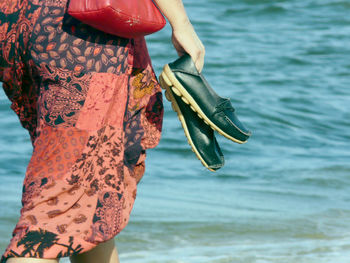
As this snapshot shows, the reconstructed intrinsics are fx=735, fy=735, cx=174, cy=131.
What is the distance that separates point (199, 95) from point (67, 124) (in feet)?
1.12

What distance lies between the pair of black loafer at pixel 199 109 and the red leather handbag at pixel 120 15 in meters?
0.15

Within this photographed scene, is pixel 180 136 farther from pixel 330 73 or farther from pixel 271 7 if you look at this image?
pixel 271 7

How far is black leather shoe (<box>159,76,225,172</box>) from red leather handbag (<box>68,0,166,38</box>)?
8.5 inches

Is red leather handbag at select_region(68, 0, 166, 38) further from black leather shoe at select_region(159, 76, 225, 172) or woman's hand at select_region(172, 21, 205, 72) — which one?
black leather shoe at select_region(159, 76, 225, 172)

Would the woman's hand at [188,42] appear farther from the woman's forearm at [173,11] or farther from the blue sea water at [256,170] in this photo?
the blue sea water at [256,170]

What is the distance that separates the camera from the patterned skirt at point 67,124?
1614 millimetres

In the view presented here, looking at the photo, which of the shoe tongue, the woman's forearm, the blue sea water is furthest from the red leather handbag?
the blue sea water

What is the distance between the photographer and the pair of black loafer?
1.77 m

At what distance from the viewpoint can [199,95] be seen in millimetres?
1794

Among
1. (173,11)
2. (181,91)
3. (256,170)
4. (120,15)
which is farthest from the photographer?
(256,170)

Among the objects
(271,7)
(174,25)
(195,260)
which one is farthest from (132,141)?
(271,7)

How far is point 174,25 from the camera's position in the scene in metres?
1.71

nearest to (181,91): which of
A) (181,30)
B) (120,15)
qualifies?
(181,30)

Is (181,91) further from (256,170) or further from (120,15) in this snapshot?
(256,170)
